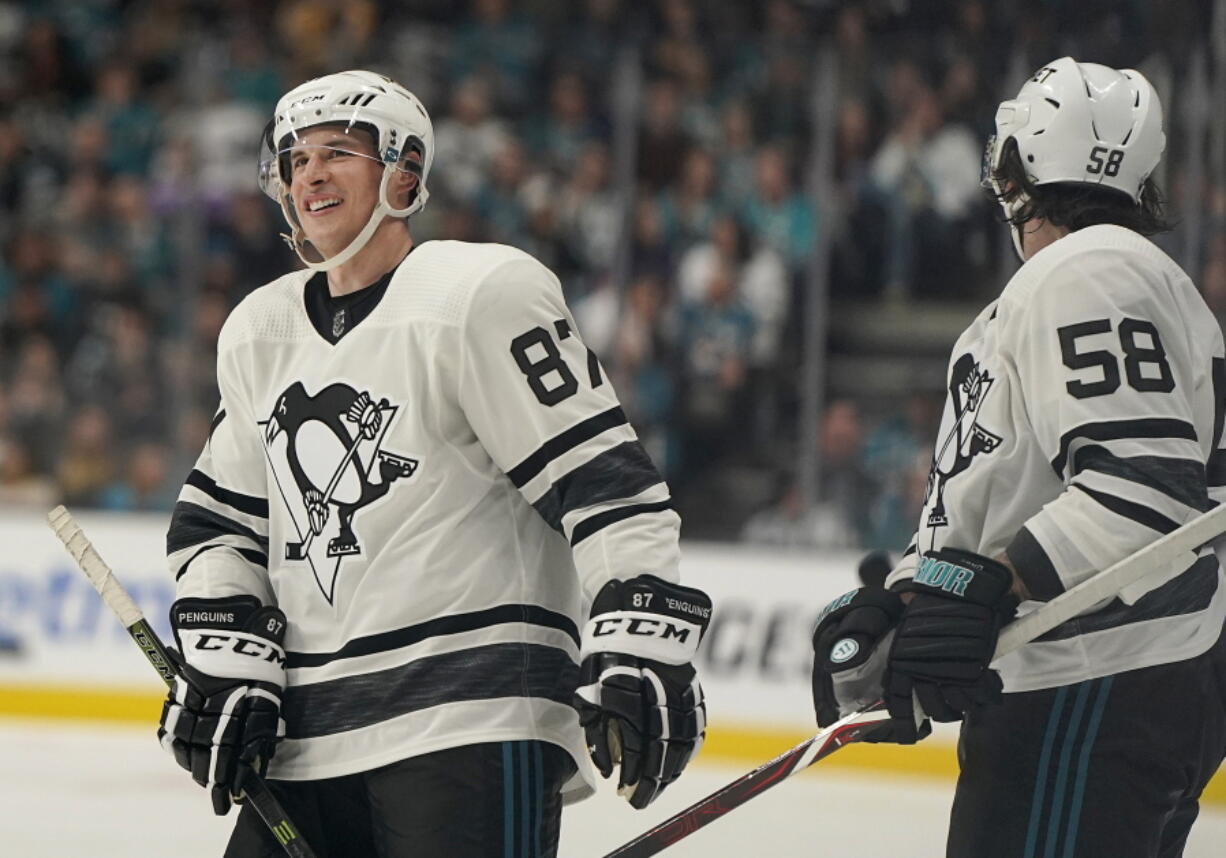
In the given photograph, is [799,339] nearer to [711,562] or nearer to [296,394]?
[711,562]

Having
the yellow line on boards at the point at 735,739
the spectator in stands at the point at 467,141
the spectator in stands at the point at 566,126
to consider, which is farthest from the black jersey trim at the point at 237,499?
the spectator in stands at the point at 467,141

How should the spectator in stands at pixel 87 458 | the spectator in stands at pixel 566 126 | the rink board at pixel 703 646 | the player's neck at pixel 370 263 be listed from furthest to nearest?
1. the spectator in stands at pixel 566 126
2. the spectator in stands at pixel 87 458
3. the rink board at pixel 703 646
4. the player's neck at pixel 370 263

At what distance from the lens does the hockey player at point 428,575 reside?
5.99 feet

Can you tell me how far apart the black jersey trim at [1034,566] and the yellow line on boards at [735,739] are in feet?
8.91

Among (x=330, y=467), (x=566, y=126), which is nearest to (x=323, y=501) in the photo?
(x=330, y=467)

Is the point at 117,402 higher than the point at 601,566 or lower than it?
higher

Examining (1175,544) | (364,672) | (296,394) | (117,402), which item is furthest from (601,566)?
(117,402)

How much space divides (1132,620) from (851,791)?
2.80 meters

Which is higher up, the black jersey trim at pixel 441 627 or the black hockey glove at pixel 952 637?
the black jersey trim at pixel 441 627

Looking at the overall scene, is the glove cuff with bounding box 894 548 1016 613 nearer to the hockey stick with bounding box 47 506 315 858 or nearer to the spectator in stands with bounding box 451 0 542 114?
the hockey stick with bounding box 47 506 315 858

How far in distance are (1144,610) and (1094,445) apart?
8.6 inches

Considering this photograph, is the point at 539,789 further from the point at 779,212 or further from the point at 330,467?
the point at 779,212

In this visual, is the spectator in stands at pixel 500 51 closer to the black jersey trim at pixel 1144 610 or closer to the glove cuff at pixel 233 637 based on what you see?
the glove cuff at pixel 233 637

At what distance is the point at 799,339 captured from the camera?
5.54 m
